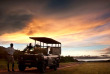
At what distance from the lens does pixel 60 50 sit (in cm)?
2219

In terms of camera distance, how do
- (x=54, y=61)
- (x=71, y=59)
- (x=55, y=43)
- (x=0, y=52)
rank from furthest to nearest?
(x=71, y=59), (x=0, y=52), (x=55, y=43), (x=54, y=61)

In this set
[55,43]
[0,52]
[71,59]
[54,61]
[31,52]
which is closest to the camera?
[31,52]

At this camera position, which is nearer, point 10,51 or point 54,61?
point 10,51

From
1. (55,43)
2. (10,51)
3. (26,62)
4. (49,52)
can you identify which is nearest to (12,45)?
(10,51)

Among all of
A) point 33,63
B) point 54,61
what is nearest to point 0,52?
point 54,61

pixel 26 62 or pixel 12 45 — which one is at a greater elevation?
pixel 12 45

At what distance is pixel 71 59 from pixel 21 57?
112 ft

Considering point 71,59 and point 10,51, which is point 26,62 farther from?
point 71,59

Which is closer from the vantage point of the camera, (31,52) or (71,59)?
(31,52)

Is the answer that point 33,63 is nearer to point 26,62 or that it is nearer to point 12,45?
point 26,62

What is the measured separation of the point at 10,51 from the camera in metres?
15.6

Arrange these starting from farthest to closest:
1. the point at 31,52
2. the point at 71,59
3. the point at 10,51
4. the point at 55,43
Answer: the point at 71,59 < the point at 55,43 < the point at 31,52 < the point at 10,51

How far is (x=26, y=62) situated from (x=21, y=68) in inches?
34.6

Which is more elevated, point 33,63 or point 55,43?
point 55,43
